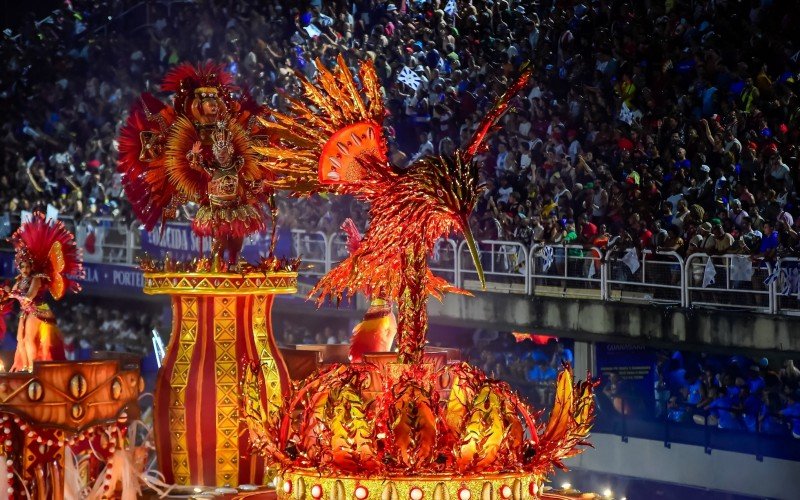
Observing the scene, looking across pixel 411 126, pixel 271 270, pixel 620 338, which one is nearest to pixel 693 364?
pixel 620 338

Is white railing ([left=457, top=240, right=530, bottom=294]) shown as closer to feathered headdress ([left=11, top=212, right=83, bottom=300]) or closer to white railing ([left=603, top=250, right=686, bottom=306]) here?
white railing ([left=603, top=250, right=686, bottom=306])

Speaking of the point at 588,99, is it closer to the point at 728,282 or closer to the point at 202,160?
the point at 728,282

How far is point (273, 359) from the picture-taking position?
274 inches

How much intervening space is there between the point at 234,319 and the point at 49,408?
2.99 ft

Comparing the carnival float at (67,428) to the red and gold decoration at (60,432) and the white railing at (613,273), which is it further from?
the white railing at (613,273)

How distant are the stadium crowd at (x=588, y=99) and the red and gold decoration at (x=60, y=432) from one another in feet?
11.5

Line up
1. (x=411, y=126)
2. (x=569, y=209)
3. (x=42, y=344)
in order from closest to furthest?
(x=42, y=344)
(x=569, y=209)
(x=411, y=126)

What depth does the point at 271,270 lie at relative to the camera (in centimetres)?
694

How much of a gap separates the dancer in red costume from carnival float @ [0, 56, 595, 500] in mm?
11

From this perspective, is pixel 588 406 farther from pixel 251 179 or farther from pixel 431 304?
pixel 431 304

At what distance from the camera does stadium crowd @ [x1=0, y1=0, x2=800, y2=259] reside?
12383 mm

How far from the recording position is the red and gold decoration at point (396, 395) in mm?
4836

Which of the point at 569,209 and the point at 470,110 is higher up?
the point at 470,110

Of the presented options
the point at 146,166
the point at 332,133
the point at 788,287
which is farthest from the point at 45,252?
the point at 788,287
